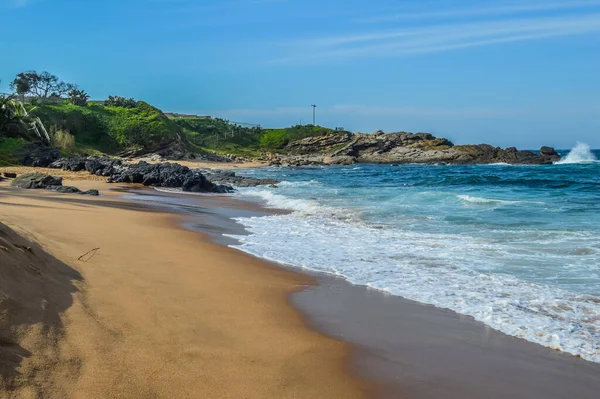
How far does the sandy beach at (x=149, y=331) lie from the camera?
3441 mm

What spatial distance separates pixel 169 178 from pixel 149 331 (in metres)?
20.1

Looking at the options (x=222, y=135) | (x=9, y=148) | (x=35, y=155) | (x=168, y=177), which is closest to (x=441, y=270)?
(x=168, y=177)

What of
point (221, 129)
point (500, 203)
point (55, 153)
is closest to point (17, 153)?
point (55, 153)

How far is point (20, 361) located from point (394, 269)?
5.65 m

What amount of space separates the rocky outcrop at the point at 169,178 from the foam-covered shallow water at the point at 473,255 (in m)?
6.76

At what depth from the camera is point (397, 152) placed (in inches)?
3120

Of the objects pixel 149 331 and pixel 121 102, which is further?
pixel 121 102

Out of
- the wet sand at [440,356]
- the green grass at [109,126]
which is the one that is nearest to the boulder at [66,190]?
the wet sand at [440,356]

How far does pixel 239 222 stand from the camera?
43.6ft

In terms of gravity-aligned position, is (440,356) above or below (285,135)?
below

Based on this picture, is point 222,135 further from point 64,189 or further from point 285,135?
point 64,189

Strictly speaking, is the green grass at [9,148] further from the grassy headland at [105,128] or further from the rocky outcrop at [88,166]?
the rocky outcrop at [88,166]

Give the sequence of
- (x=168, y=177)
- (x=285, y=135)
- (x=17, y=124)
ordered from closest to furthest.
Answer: (x=168, y=177) < (x=17, y=124) < (x=285, y=135)

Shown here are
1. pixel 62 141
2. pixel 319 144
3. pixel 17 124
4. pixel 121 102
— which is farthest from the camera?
pixel 319 144
